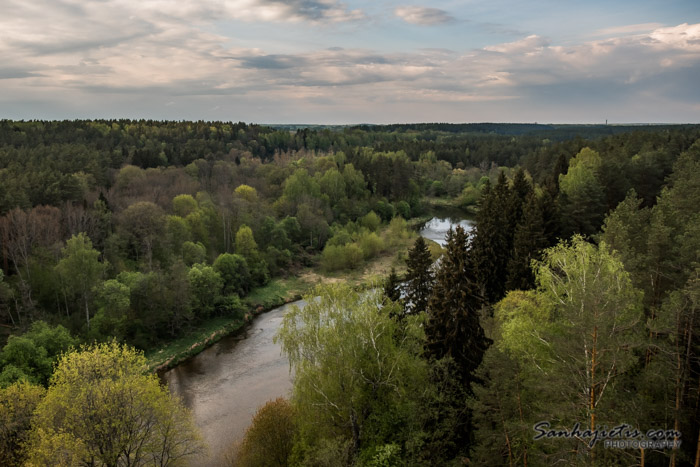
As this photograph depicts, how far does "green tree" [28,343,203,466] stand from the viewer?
58.0 feet

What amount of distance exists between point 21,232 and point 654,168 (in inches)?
2628

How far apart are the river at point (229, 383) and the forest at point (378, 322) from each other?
7.16 feet

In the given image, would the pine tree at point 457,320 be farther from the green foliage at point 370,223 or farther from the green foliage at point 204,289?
the green foliage at point 370,223

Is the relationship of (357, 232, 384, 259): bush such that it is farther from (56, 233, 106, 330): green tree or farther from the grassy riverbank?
(56, 233, 106, 330): green tree

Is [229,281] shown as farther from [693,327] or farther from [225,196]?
[693,327]

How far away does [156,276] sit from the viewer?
4038 cm

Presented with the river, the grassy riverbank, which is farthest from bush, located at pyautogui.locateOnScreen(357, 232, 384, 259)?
the river

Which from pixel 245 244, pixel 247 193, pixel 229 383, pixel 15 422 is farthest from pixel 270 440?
pixel 247 193

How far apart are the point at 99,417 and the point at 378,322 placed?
12405 mm

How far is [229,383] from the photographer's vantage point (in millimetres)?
33500

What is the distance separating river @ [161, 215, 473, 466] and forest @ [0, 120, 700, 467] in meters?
2.18

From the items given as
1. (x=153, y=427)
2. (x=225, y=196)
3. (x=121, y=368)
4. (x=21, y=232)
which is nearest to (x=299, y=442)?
(x=153, y=427)

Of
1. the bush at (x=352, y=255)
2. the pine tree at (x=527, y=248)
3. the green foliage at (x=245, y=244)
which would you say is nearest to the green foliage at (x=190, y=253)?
the green foliage at (x=245, y=244)

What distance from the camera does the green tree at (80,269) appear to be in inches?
1395
